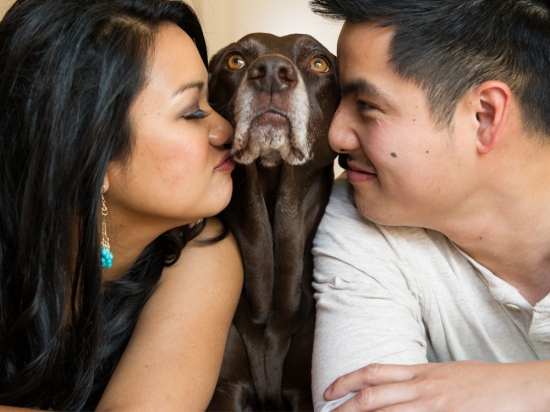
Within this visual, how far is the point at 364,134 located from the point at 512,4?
51cm

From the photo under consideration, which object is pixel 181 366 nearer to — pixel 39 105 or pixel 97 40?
pixel 39 105

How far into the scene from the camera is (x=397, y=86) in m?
1.63

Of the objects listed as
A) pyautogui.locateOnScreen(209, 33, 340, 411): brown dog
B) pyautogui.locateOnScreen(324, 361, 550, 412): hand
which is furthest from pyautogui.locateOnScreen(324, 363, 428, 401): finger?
pyautogui.locateOnScreen(209, 33, 340, 411): brown dog

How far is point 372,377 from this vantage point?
1.52 m

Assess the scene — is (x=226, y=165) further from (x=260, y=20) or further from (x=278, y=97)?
(x=260, y=20)

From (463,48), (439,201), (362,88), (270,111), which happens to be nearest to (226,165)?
(270,111)

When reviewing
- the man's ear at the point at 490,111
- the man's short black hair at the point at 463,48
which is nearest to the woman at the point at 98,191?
the man's short black hair at the point at 463,48

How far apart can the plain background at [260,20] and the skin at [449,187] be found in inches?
80.1

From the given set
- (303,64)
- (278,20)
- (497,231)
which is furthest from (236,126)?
(278,20)

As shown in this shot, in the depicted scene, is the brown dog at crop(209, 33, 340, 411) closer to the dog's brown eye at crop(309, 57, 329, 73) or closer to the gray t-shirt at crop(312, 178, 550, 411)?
the dog's brown eye at crop(309, 57, 329, 73)

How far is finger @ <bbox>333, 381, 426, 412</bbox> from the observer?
4.79 ft

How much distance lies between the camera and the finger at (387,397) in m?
1.46

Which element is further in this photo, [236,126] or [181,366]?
[236,126]

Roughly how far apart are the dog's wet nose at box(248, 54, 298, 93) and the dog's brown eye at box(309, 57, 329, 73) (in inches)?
9.1
